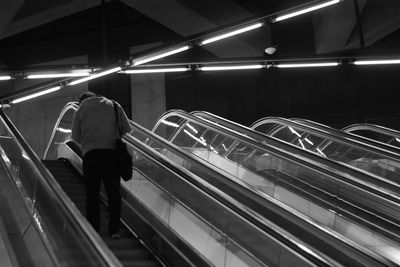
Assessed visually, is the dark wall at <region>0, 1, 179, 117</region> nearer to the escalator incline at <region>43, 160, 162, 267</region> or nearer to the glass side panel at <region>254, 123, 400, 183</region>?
the glass side panel at <region>254, 123, 400, 183</region>

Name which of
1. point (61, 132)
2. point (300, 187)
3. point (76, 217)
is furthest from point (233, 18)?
point (76, 217)

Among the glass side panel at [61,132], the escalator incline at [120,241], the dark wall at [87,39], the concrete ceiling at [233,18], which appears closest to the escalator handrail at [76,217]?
the escalator incline at [120,241]

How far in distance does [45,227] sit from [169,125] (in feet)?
25.8

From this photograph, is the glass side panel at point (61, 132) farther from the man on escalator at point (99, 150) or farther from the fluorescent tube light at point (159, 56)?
the man on escalator at point (99, 150)

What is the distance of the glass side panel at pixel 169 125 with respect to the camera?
11.0 m

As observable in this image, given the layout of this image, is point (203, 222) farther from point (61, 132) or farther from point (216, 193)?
point (61, 132)

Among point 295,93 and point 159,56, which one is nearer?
point 159,56

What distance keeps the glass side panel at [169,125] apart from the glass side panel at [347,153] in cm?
202

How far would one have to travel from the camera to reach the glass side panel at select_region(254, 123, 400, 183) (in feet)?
25.1

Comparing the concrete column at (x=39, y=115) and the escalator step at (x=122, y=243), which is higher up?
the concrete column at (x=39, y=115)

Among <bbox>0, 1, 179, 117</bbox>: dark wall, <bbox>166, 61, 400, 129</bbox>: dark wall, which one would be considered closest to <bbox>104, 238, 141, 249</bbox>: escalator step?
<bbox>166, 61, 400, 129</bbox>: dark wall

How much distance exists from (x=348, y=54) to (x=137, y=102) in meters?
11.3

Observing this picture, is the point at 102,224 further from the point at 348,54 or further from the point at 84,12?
the point at 84,12

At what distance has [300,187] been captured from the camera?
6934 millimetres
